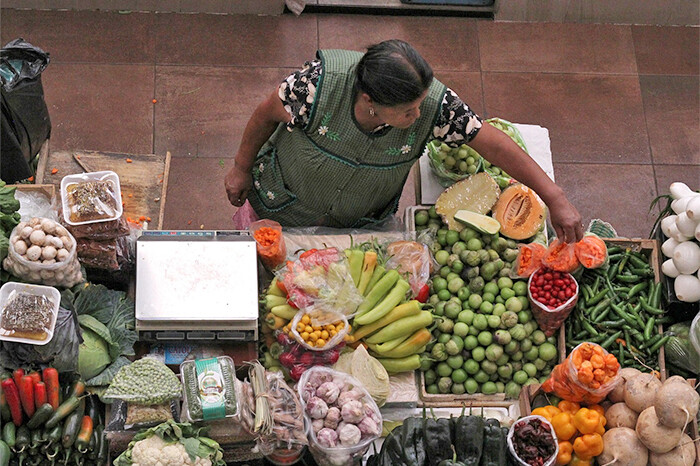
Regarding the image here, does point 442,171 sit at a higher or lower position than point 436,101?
lower

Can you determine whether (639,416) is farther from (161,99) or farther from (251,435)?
(161,99)

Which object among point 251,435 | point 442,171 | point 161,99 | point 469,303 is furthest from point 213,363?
point 161,99

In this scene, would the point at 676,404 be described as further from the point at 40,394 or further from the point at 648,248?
the point at 40,394

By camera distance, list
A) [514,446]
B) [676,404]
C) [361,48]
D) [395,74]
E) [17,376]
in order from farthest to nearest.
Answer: [361,48]
[514,446]
[676,404]
[395,74]
[17,376]

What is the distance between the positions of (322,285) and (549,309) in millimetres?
959

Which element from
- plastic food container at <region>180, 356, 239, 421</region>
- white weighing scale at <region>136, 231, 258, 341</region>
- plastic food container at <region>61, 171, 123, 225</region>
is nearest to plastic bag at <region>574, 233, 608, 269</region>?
white weighing scale at <region>136, 231, 258, 341</region>

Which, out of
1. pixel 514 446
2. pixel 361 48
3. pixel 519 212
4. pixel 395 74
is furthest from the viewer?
pixel 361 48

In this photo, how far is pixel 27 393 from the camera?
2812 millimetres

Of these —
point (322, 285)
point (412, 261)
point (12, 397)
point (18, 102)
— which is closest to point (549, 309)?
point (412, 261)

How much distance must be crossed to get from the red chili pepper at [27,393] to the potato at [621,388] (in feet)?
6.93

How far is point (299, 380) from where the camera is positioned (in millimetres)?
3105

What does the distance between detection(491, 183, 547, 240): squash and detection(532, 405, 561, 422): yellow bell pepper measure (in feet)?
2.61

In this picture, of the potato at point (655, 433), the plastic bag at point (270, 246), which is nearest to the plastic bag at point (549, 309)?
the potato at point (655, 433)

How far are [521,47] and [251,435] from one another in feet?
12.0
